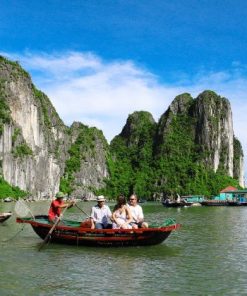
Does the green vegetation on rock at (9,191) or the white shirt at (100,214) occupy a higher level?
the green vegetation on rock at (9,191)

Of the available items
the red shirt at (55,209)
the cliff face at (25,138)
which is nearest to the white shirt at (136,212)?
the red shirt at (55,209)

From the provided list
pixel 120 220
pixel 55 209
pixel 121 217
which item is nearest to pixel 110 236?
pixel 120 220

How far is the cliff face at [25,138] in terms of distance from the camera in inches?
3196

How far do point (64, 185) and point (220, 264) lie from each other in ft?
309

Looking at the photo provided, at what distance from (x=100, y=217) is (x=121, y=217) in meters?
0.83

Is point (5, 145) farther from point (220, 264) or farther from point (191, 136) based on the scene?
point (220, 264)

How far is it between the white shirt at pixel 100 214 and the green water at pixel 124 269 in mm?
1068

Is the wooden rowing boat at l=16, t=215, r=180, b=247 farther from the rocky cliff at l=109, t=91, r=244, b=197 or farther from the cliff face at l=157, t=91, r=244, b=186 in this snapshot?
the cliff face at l=157, t=91, r=244, b=186

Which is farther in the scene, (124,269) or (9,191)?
(9,191)

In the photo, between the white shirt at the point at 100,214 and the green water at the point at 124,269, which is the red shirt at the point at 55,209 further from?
the white shirt at the point at 100,214

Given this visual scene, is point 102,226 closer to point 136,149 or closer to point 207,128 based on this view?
point 207,128

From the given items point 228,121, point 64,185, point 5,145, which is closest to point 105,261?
point 5,145

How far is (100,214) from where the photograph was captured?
17.4 metres

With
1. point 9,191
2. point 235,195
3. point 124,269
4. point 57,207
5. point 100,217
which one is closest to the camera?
point 124,269
